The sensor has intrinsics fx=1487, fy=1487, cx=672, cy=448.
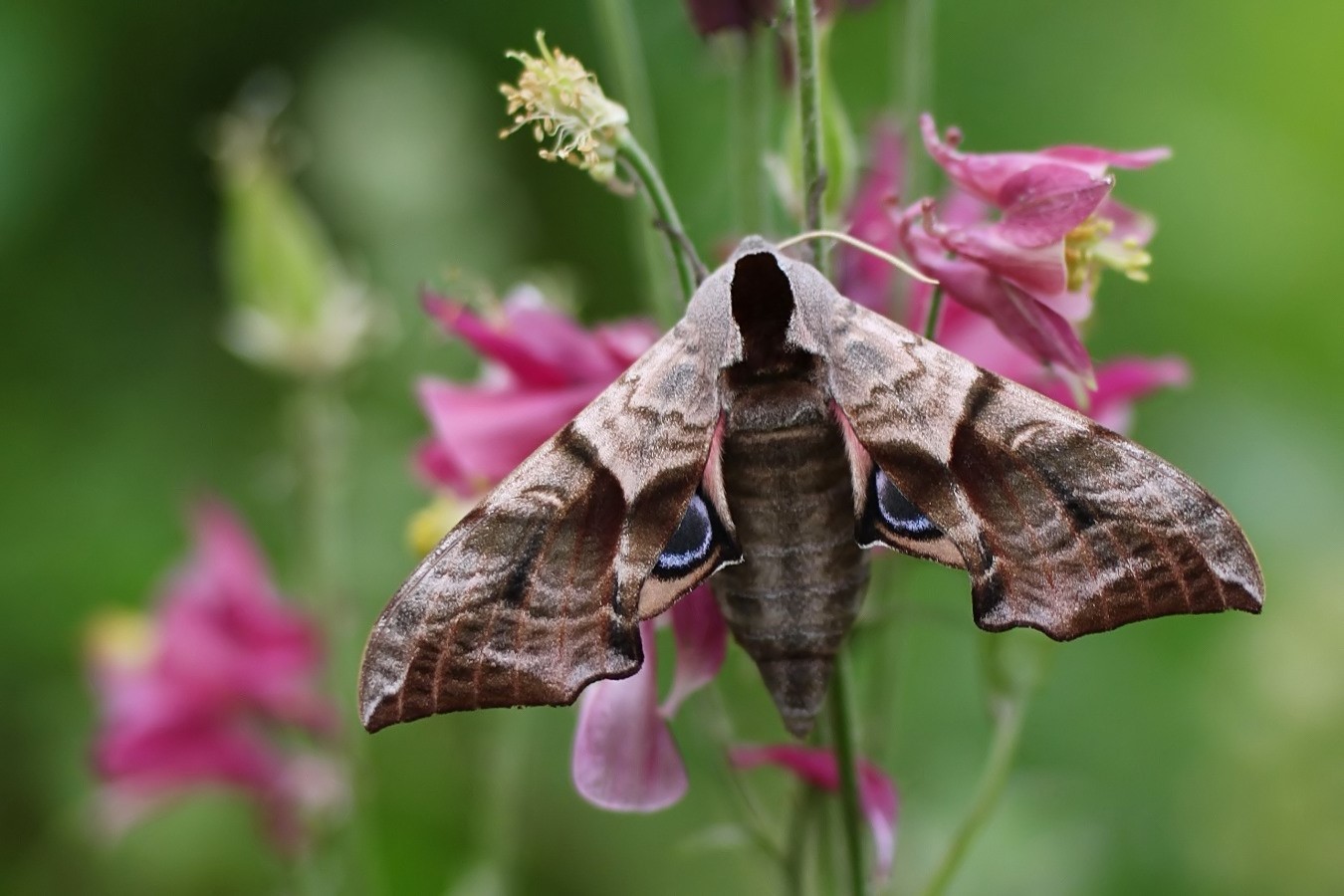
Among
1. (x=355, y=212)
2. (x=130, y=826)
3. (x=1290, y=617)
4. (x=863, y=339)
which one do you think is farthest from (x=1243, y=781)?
(x=355, y=212)

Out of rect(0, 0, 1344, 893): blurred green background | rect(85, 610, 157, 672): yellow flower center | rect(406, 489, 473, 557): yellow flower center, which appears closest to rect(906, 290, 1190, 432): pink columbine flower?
rect(406, 489, 473, 557): yellow flower center

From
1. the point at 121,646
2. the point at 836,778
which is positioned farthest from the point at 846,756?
the point at 121,646

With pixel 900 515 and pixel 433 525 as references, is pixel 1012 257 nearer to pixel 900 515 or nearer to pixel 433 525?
pixel 900 515

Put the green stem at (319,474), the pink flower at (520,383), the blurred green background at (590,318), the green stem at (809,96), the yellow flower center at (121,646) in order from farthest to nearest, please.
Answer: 1. the blurred green background at (590,318)
2. the yellow flower center at (121,646)
3. the green stem at (319,474)
4. the pink flower at (520,383)
5. the green stem at (809,96)

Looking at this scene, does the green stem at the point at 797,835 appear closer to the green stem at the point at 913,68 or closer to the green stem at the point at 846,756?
the green stem at the point at 846,756

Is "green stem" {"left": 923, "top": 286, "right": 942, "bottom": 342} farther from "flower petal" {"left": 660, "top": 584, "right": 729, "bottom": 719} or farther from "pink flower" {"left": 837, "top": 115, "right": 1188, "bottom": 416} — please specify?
"flower petal" {"left": 660, "top": 584, "right": 729, "bottom": 719}

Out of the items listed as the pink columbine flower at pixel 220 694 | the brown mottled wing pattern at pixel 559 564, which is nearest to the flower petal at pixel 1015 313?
the brown mottled wing pattern at pixel 559 564
